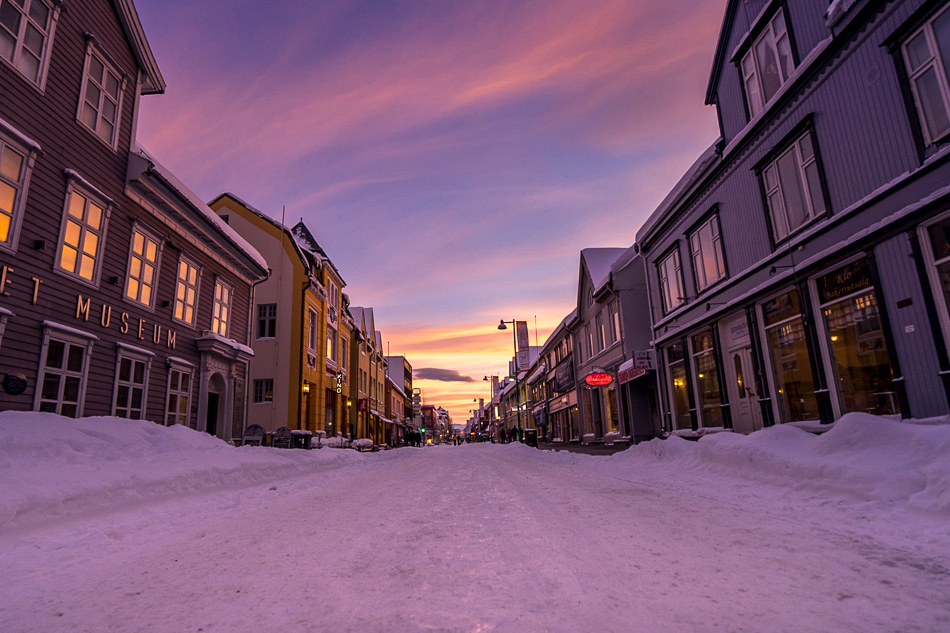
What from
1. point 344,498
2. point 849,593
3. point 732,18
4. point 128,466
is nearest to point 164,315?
point 128,466

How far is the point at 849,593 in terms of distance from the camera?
2871 millimetres

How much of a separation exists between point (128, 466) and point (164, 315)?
824cm

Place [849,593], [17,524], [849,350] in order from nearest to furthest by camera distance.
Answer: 1. [849,593]
2. [17,524]
3. [849,350]

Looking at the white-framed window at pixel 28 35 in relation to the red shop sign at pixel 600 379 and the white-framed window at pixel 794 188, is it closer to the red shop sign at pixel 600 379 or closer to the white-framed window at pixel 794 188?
the white-framed window at pixel 794 188

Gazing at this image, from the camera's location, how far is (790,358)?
11984mm

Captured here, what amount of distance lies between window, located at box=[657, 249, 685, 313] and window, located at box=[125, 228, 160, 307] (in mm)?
16653

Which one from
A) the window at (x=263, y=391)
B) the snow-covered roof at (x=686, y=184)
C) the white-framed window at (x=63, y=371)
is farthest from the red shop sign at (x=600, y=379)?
the white-framed window at (x=63, y=371)

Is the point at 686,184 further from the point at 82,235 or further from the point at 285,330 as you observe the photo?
the point at 285,330

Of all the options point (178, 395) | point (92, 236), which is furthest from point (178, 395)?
point (92, 236)

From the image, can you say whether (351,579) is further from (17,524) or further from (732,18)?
(732,18)

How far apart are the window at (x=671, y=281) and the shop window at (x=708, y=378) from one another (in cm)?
194

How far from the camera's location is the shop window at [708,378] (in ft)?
50.7

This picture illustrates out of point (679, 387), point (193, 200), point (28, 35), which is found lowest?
point (679, 387)

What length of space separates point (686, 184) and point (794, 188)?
5181 mm
